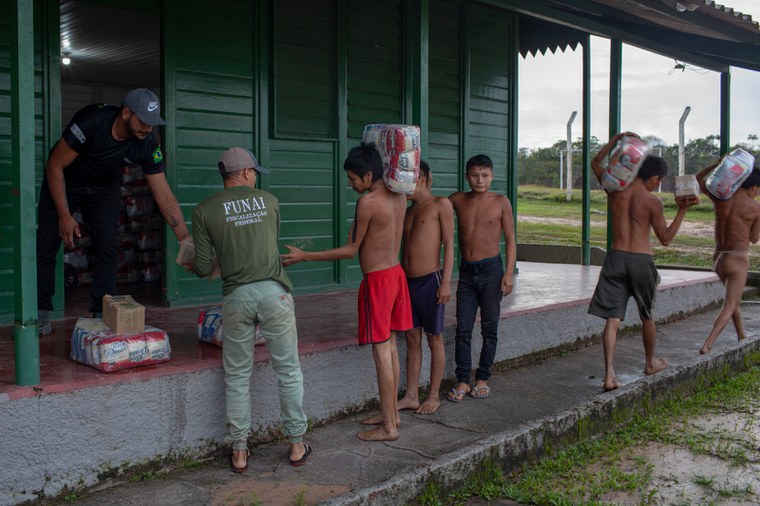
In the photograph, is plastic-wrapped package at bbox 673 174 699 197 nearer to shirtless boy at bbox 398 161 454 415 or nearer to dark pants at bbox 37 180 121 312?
shirtless boy at bbox 398 161 454 415

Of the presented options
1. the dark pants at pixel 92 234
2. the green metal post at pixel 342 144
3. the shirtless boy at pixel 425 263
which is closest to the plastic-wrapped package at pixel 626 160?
the shirtless boy at pixel 425 263

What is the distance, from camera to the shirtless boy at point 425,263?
511 cm

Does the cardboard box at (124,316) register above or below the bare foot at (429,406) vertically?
above

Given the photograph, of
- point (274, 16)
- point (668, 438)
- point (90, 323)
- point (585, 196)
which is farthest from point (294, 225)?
point (585, 196)

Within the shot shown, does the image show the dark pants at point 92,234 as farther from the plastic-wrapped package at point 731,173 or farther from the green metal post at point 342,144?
the plastic-wrapped package at point 731,173

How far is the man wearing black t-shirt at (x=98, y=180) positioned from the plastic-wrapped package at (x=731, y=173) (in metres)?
5.06

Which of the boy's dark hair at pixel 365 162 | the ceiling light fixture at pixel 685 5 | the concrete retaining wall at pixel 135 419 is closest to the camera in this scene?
the concrete retaining wall at pixel 135 419

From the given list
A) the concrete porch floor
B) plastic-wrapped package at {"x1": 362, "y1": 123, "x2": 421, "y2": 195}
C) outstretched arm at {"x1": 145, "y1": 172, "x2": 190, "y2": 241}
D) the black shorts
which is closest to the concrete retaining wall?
the concrete porch floor

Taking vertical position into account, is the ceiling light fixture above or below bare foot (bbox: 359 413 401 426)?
above

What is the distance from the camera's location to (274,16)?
7.25 meters

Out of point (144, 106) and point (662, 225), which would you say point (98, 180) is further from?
point (662, 225)

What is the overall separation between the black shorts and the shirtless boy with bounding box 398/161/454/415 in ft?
4.89

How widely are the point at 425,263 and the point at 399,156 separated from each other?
2.91 feet

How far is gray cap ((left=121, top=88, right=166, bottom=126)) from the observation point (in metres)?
4.48
